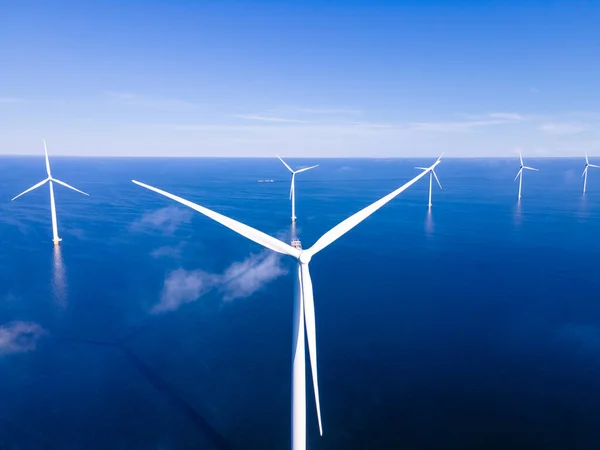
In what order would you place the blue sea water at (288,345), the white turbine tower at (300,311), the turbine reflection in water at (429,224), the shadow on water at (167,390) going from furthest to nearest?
the turbine reflection in water at (429,224)
the blue sea water at (288,345)
the shadow on water at (167,390)
the white turbine tower at (300,311)

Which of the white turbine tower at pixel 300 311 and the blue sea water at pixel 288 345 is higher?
the white turbine tower at pixel 300 311

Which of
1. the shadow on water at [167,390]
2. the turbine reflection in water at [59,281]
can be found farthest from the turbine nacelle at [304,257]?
the turbine reflection in water at [59,281]

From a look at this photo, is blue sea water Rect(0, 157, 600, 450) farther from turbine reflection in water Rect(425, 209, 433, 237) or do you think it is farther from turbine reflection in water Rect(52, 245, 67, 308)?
turbine reflection in water Rect(425, 209, 433, 237)

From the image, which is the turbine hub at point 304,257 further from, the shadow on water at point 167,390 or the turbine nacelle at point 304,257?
the shadow on water at point 167,390

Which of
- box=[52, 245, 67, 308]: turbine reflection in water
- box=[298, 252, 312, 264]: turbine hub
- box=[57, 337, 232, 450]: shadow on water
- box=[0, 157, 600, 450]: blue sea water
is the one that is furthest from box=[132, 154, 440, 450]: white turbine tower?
box=[52, 245, 67, 308]: turbine reflection in water

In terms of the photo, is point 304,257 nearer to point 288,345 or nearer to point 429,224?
point 288,345

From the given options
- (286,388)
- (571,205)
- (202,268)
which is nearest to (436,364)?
(286,388)

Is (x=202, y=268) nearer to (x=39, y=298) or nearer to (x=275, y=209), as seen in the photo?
(x=39, y=298)

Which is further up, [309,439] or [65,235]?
[65,235]
